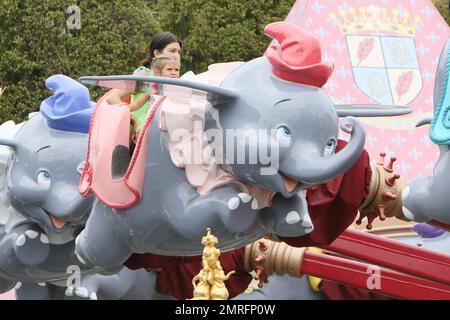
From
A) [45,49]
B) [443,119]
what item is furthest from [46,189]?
[45,49]

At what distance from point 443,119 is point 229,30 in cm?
1010

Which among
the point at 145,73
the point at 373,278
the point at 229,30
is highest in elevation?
the point at 145,73

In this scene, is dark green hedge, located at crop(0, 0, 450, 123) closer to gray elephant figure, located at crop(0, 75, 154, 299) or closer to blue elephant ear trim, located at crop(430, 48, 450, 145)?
gray elephant figure, located at crop(0, 75, 154, 299)

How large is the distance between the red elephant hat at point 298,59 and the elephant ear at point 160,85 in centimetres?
18

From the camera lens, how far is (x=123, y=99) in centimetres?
450

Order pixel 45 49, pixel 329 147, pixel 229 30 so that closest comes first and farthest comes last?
pixel 329 147, pixel 45 49, pixel 229 30

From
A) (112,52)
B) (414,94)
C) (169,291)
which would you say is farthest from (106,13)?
(169,291)

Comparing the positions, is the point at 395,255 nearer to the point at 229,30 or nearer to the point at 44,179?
the point at 44,179

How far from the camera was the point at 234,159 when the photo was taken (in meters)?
3.73

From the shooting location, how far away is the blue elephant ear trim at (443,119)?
363cm

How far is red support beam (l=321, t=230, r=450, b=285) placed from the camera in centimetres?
485

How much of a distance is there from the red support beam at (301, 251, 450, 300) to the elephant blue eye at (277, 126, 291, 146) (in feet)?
4.97

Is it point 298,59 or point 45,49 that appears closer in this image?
point 298,59

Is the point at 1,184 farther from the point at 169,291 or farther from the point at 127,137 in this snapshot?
the point at 169,291
